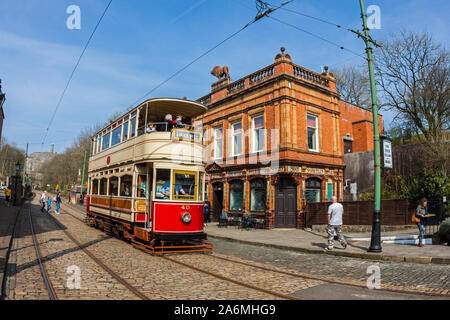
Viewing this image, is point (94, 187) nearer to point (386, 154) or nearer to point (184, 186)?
point (184, 186)

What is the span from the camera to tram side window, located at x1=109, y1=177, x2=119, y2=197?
12.5 meters

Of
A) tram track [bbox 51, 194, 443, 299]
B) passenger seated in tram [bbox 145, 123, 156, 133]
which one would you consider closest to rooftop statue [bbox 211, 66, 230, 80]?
passenger seated in tram [bbox 145, 123, 156, 133]

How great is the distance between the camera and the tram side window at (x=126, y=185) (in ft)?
36.7

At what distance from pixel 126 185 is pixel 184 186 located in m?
2.77

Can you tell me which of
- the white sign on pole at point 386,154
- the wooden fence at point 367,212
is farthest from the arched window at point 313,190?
the white sign on pole at point 386,154

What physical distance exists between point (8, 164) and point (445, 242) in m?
83.3

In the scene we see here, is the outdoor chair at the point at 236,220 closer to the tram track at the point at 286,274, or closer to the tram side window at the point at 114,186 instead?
the tram side window at the point at 114,186

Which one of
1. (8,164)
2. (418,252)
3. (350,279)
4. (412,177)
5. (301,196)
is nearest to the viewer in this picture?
(350,279)

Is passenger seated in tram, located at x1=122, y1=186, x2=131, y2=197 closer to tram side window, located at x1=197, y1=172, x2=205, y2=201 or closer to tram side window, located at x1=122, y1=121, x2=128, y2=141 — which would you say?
tram side window, located at x1=122, y1=121, x2=128, y2=141

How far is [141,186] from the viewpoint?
10875mm

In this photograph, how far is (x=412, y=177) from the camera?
1602 cm

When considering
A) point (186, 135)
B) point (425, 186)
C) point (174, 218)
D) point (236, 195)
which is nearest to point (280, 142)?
point (236, 195)
